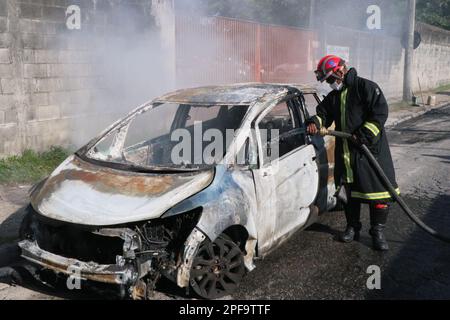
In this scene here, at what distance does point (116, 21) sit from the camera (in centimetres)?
820

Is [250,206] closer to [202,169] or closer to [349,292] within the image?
[202,169]

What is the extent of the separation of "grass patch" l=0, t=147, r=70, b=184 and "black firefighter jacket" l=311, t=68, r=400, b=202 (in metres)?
3.99

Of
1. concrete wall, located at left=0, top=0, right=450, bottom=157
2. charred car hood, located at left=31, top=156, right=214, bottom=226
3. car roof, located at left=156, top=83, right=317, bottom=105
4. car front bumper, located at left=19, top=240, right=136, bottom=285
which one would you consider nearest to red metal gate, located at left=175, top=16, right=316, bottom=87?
concrete wall, located at left=0, top=0, right=450, bottom=157

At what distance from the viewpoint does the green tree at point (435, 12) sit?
27.6m

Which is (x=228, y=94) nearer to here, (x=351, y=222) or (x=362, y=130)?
(x=362, y=130)

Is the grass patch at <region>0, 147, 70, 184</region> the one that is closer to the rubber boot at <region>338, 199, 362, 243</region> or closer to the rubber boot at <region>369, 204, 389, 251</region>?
the rubber boot at <region>338, 199, 362, 243</region>

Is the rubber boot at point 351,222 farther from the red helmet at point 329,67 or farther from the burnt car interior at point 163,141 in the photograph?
the burnt car interior at point 163,141

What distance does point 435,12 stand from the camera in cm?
2862

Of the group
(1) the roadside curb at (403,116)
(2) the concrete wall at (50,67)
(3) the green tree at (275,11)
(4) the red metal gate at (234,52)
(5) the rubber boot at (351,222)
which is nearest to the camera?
(5) the rubber boot at (351,222)

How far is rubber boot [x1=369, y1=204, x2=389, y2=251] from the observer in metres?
4.35

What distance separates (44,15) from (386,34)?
15074 millimetres

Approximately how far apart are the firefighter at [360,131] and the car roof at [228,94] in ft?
1.55

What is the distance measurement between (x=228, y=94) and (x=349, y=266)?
72.1 inches

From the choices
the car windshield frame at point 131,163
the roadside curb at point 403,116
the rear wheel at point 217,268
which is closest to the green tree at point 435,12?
Result: the roadside curb at point 403,116
